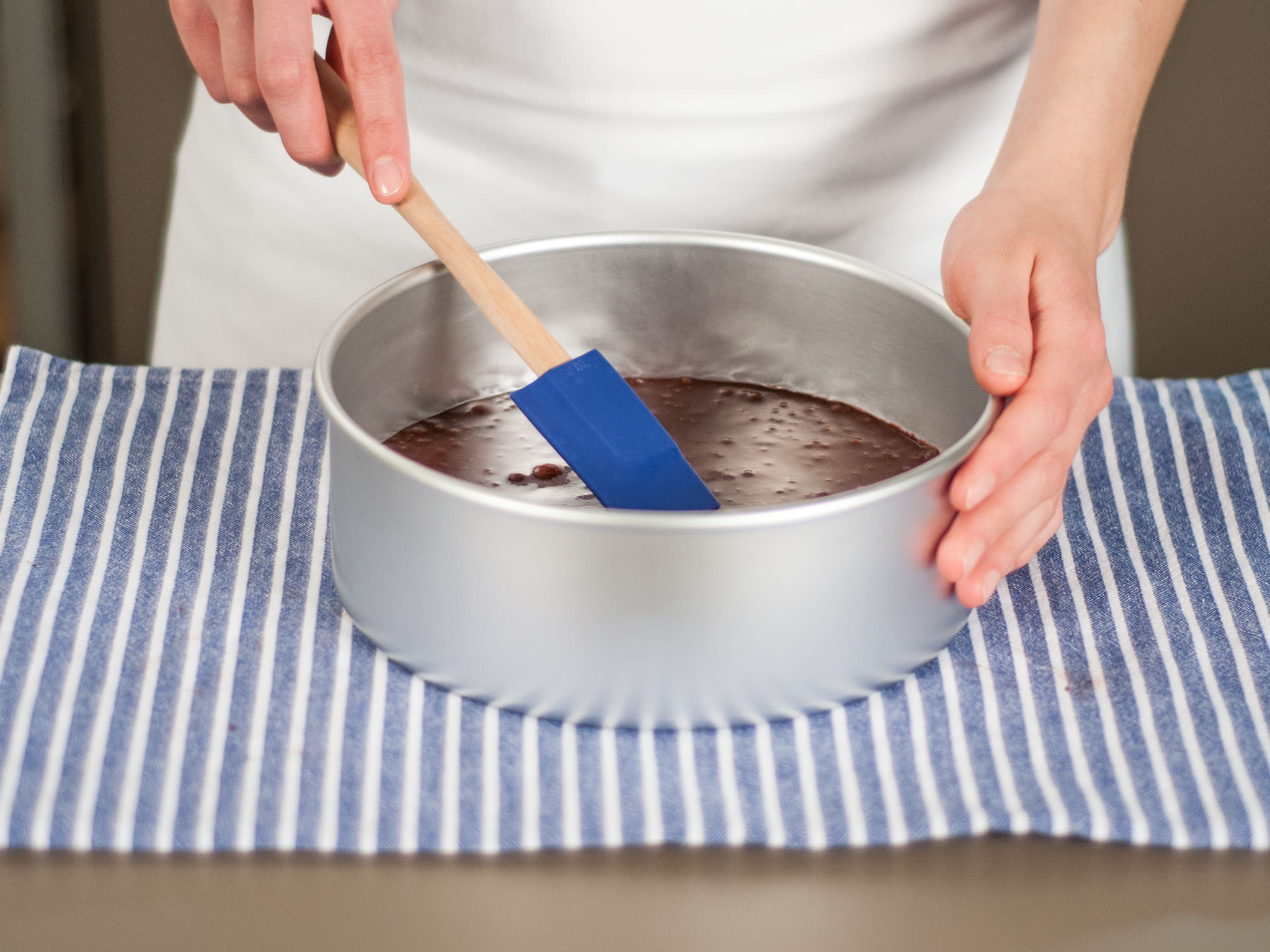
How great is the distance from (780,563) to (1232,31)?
5.05 ft

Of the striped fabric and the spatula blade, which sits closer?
the striped fabric

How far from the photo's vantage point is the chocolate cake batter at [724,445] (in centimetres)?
84

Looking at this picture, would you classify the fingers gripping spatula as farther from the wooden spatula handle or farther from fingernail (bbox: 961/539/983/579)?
fingernail (bbox: 961/539/983/579)

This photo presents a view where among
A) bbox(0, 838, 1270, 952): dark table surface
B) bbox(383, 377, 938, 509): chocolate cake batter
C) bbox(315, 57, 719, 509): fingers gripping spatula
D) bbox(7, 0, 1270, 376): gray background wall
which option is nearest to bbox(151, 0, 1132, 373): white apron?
bbox(383, 377, 938, 509): chocolate cake batter

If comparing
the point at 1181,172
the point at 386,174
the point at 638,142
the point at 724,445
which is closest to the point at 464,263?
the point at 386,174

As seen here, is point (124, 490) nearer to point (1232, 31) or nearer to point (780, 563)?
point (780, 563)

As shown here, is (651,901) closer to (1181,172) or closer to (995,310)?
(995,310)

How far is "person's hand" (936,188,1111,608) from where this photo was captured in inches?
28.1

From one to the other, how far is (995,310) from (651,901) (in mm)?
406

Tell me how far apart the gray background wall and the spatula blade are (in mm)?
1410

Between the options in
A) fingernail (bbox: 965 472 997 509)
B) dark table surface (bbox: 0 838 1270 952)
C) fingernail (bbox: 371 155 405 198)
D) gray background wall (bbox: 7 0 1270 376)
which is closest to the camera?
dark table surface (bbox: 0 838 1270 952)

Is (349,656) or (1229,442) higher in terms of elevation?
(1229,442)

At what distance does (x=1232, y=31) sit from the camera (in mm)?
1817

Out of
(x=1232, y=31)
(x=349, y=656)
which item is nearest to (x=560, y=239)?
(x=349, y=656)
